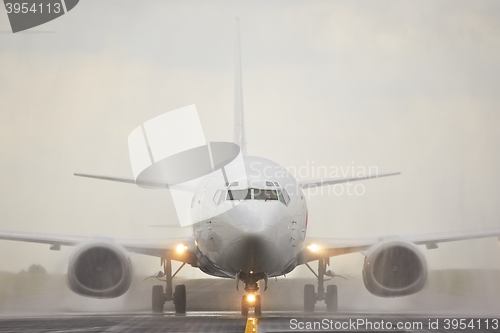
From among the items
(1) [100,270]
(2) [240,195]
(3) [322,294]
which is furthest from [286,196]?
(3) [322,294]

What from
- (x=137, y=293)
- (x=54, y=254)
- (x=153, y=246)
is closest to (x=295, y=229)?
(x=153, y=246)

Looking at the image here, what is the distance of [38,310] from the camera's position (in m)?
24.9

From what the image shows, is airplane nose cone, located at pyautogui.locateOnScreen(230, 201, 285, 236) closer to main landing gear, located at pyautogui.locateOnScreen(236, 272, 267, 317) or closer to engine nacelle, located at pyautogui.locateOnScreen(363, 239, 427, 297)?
main landing gear, located at pyautogui.locateOnScreen(236, 272, 267, 317)

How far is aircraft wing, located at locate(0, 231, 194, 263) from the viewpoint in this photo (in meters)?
21.5

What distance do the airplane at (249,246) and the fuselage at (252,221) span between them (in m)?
0.02

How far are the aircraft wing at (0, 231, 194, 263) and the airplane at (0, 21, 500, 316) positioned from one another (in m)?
A: 0.03

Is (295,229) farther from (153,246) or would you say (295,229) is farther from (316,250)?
(153,246)

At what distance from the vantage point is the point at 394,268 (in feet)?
70.9

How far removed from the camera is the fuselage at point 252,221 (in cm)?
1716

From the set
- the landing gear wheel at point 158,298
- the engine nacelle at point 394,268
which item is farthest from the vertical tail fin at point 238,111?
the engine nacelle at point 394,268

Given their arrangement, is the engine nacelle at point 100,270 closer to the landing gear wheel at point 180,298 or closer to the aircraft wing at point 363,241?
the landing gear wheel at point 180,298

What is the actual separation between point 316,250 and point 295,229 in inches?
162

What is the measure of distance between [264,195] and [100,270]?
5.82 m

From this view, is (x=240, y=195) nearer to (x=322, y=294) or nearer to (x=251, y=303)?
(x=251, y=303)
